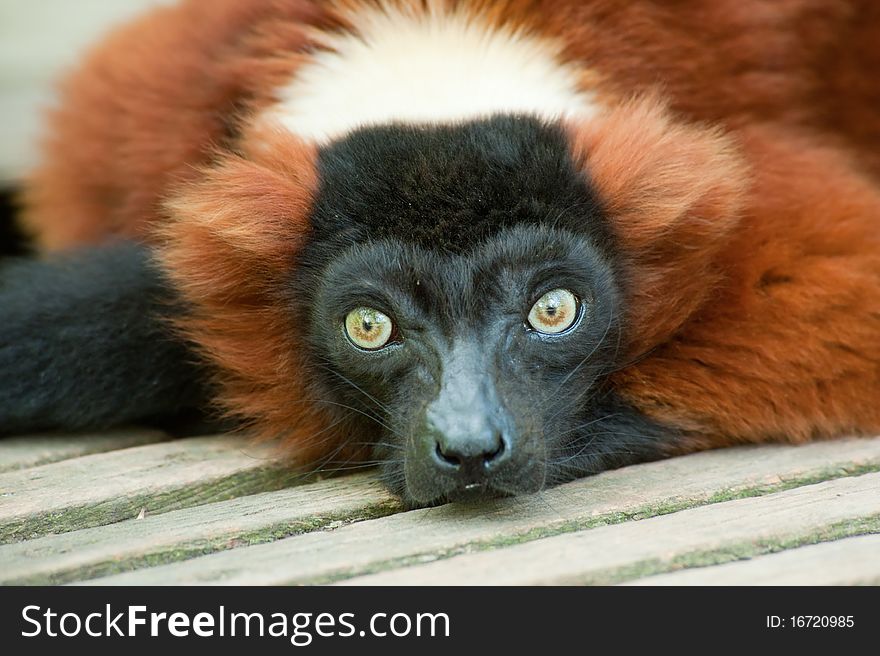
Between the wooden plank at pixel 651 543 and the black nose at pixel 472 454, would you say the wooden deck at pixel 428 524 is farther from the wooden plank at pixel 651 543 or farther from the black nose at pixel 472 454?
the black nose at pixel 472 454

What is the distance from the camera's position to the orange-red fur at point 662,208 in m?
3.05

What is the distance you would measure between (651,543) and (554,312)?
2.45 ft

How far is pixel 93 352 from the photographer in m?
3.26

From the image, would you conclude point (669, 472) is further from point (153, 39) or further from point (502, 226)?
point (153, 39)

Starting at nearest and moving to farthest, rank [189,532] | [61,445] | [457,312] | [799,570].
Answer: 1. [799,570]
2. [189,532]
3. [457,312]
4. [61,445]

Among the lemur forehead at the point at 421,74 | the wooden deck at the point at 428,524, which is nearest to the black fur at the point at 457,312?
Answer: the wooden deck at the point at 428,524

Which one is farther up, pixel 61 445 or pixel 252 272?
pixel 252 272

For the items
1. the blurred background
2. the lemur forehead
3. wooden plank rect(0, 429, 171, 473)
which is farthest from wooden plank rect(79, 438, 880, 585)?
the blurred background

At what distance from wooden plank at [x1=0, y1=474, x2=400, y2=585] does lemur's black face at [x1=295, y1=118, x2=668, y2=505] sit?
157mm

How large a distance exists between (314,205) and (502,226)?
0.51 meters

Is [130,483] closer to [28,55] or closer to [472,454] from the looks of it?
[472,454]

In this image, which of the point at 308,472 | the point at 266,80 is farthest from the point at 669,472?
the point at 266,80

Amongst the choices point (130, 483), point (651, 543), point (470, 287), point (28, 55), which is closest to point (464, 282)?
point (470, 287)

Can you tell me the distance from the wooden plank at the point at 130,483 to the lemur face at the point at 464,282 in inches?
14.9
